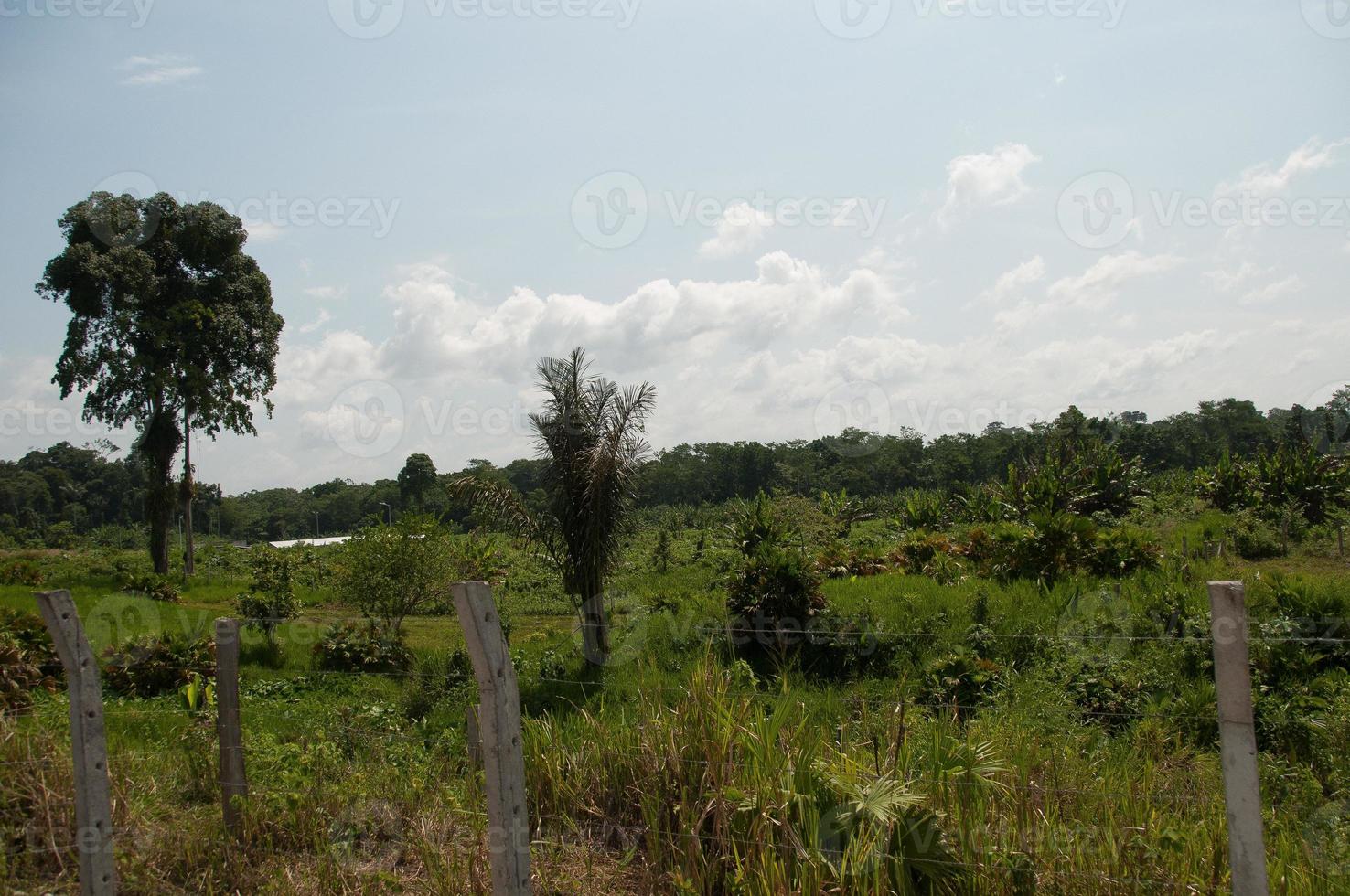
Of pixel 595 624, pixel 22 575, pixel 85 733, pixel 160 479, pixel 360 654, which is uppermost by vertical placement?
pixel 160 479

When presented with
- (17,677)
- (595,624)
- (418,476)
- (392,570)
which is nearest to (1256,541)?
(595,624)

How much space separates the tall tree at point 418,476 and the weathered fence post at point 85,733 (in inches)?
1873

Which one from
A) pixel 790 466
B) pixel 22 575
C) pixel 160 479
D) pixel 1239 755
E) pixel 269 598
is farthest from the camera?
pixel 790 466

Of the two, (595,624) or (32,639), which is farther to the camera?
(595,624)

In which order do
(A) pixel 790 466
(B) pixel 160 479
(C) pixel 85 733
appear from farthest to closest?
(A) pixel 790 466
(B) pixel 160 479
(C) pixel 85 733

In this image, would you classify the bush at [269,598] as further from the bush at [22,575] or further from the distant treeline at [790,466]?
the distant treeline at [790,466]

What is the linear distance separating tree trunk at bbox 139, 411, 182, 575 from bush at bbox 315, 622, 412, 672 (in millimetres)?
12443

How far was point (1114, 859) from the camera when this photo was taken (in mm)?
3680

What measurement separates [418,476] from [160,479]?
91.2 feet

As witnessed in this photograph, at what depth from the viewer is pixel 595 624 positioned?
12719mm

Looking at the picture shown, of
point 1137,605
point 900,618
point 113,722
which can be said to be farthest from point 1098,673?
point 113,722

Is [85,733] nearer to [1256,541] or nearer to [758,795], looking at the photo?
[758,795]

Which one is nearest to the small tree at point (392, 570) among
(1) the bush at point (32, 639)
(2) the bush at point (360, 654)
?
(2) the bush at point (360, 654)

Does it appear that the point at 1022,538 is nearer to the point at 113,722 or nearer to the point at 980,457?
the point at 113,722
